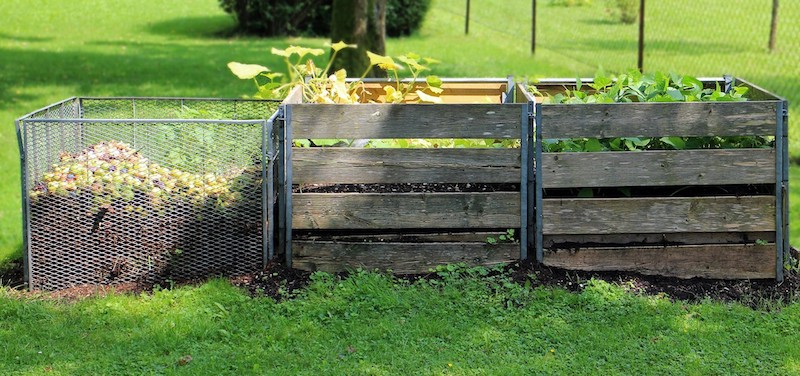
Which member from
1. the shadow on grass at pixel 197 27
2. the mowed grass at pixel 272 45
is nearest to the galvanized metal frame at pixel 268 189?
the mowed grass at pixel 272 45

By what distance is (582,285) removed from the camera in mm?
5031

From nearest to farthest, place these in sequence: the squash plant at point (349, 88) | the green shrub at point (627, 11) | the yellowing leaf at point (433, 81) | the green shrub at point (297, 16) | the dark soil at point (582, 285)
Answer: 1. the dark soil at point (582, 285)
2. the squash plant at point (349, 88)
3. the yellowing leaf at point (433, 81)
4. the green shrub at point (627, 11)
5. the green shrub at point (297, 16)

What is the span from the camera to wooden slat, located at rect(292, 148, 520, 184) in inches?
200

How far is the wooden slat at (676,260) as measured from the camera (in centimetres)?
515

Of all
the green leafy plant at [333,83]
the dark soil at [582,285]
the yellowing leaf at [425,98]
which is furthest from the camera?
the yellowing leaf at [425,98]

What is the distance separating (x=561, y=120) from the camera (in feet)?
16.7

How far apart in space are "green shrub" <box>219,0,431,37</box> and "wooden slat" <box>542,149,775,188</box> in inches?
652

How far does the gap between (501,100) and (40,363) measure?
A: 353 cm

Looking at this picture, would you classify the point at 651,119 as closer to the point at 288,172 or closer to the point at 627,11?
the point at 288,172

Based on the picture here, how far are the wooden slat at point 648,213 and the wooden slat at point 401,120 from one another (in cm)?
54

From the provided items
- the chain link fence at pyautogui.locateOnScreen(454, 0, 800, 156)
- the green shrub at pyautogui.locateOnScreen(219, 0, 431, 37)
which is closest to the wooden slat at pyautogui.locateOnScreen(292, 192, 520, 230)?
the chain link fence at pyautogui.locateOnScreen(454, 0, 800, 156)

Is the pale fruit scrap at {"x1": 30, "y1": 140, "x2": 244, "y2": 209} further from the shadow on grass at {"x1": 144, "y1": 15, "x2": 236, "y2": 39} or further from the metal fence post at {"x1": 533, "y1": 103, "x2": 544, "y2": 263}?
the shadow on grass at {"x1": 144, "y1": 15, "x2": 236, "y2": 39}

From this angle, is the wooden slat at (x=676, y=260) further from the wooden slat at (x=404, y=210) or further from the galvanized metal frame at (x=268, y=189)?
the galvanized metal frame at (x=268, y=189)

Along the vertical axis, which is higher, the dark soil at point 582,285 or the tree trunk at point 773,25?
the tree trunk at point 773,25
